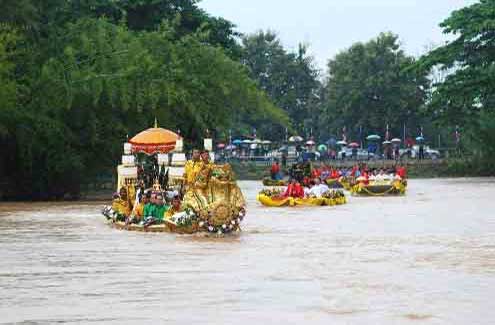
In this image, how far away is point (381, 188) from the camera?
50.4 meters

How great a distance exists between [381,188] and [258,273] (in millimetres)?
32166

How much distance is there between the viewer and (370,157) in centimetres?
8469

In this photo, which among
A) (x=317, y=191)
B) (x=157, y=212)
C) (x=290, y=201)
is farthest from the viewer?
(x=317, y=191)

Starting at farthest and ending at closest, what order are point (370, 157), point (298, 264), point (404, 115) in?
point (404, 115) < point (370, 157) < point (298, 264)

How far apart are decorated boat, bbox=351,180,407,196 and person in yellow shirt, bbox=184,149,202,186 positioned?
82.6ft

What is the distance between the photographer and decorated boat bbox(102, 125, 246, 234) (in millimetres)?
25094

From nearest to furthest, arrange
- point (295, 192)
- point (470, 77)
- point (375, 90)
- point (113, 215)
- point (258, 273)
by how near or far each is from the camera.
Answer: point (258, 273) < point (113, 215) < point (295, 192) < point (470, 77) < point (375, 90)

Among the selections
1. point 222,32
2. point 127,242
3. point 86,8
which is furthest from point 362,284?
point 222,32

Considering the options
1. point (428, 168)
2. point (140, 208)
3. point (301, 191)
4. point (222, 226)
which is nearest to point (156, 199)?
point (140, 208)

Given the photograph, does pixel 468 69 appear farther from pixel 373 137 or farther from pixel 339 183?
pixel 373 137

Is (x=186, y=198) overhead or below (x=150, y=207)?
overhead

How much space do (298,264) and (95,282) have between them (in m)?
3.89

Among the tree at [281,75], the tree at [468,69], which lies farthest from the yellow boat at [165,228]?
the tree at [281,75]

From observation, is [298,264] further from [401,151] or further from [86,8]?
[401,151]
